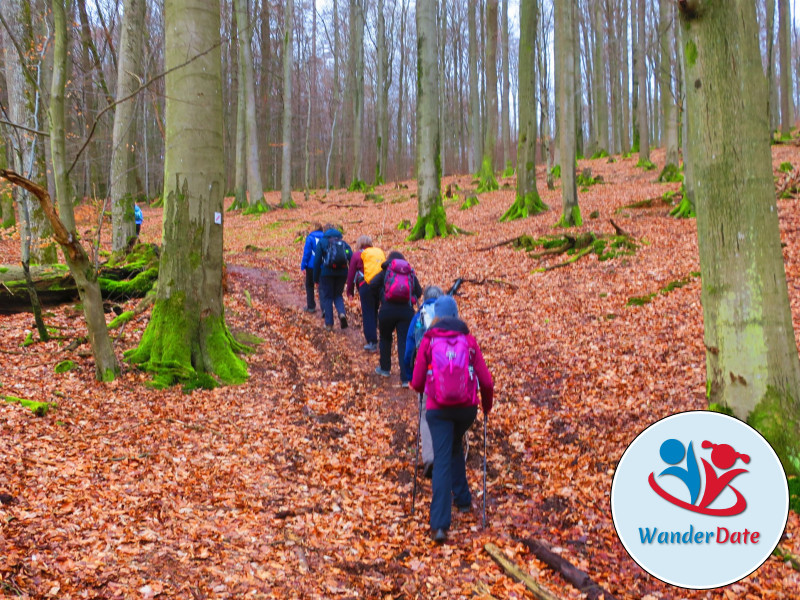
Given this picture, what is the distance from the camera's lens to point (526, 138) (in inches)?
728

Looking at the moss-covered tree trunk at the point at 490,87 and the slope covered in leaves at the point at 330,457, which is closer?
the slope covered in leaves at the point at 330,457

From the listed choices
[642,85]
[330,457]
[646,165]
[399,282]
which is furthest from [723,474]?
[642,85]

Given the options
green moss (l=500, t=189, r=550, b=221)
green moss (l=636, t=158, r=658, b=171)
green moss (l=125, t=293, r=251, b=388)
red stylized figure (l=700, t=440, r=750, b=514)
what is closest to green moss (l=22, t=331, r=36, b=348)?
green moss (l=125, t=293, r=251, b=388)

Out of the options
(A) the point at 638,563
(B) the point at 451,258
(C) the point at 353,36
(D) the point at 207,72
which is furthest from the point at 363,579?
(C) the point at 353,36

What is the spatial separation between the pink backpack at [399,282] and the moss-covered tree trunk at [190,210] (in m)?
2.20

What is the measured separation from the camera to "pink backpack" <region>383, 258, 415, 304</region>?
7.75 metres

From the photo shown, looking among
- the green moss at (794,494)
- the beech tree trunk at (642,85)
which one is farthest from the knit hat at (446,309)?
the beech tree trunk at (642,85)

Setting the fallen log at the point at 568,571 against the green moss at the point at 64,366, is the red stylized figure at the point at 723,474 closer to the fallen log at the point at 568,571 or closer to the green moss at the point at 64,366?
the fallen log at the point at 568,571

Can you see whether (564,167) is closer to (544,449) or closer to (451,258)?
(451,258)

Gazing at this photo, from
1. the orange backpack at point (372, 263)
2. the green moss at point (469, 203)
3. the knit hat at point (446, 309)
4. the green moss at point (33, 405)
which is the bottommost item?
the green moss at point (33, 405)

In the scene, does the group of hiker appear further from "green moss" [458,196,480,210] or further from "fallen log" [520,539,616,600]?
"green moss" [458,196,480,210]

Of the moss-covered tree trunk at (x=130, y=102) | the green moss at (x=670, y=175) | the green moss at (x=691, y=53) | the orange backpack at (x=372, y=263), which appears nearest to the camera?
the green moss at (x=691, y=53)

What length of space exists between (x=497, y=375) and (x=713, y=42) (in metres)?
4.95

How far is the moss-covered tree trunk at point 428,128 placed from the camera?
16125 millimetres
